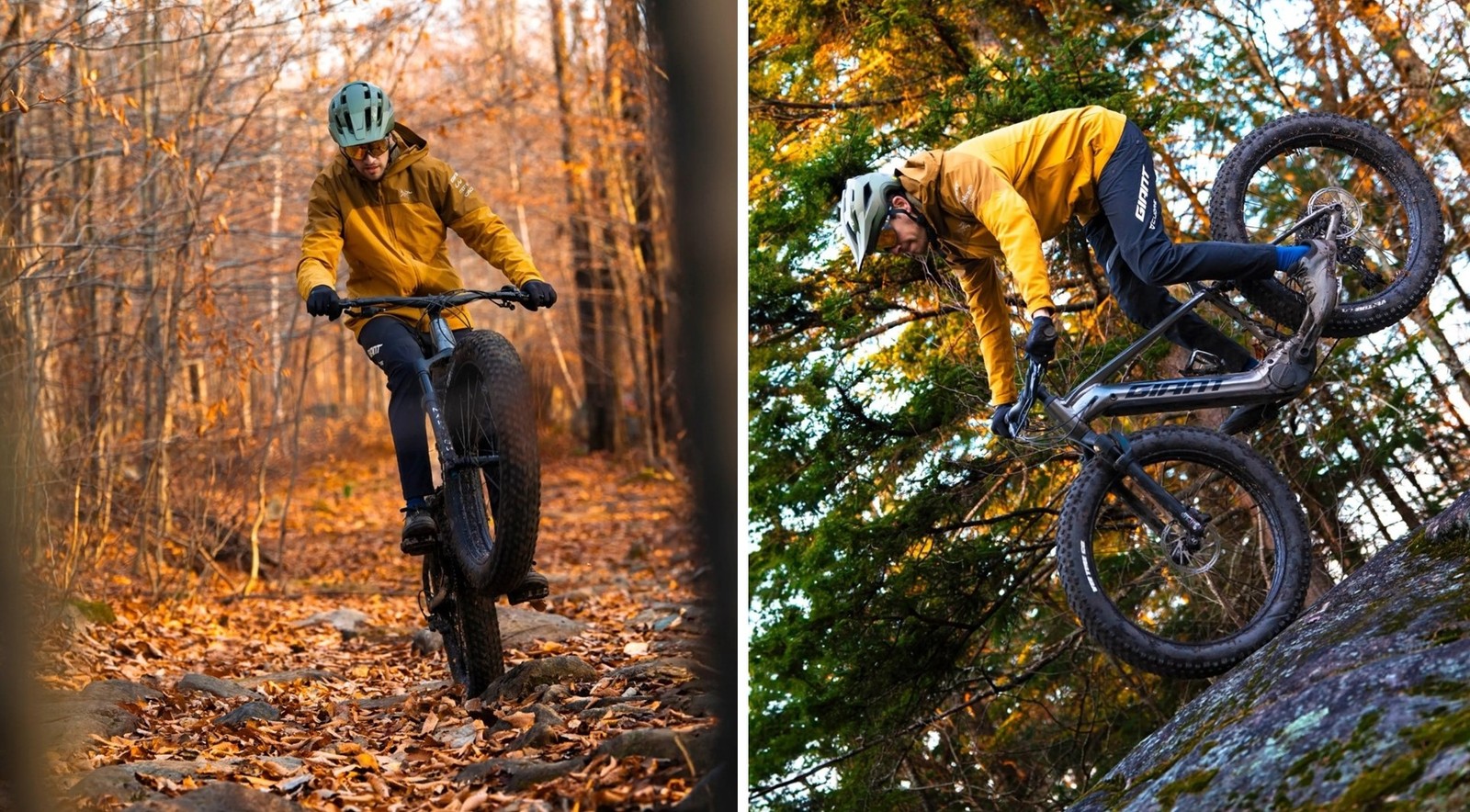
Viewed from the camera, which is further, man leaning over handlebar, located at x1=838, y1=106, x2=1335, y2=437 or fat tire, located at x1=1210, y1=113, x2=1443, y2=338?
fat tire, located at x1=1210, y1=113, x2=1443, y2=338

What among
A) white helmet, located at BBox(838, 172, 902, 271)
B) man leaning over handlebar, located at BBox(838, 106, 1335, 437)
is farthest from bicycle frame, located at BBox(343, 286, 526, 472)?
man leaning over handlebar, located at BBox(838, 106, 1335, 437)

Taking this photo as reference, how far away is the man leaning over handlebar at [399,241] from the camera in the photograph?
3.64 metres

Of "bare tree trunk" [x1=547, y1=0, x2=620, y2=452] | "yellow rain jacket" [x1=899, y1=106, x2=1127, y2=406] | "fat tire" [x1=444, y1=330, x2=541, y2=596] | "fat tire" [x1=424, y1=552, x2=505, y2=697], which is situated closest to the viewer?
"fat tire" [x1=444, y1=330, x2=541, y2=596]

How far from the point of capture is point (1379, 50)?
6027 mm

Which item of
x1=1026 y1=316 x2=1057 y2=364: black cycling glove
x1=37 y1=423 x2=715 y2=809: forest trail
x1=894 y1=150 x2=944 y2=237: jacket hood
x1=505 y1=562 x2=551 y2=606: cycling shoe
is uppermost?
x1=894 y1=150 x2=944 y2=237: jacket hood

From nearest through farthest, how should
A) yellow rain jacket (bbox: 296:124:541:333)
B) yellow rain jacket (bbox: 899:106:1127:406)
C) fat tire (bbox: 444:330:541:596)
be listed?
1. fat tire (bbox: 444:330:541:596)
2. yellow rain jacket (bbox: 899:106:1127:406)
3. yellow rain jacket (bbox: 296:124:541:333)

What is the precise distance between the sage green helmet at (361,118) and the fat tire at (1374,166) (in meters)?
2.38

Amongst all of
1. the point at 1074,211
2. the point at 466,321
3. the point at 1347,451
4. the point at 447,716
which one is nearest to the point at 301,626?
the point at 447,716

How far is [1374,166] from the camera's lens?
392 centimetres

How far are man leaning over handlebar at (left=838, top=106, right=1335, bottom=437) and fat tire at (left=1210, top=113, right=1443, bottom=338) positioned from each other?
0.18 metres

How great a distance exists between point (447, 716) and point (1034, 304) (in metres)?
2.18

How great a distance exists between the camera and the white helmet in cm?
352

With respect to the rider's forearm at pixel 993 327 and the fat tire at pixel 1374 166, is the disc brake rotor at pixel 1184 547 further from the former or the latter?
the fat tire at pixel 1374 166

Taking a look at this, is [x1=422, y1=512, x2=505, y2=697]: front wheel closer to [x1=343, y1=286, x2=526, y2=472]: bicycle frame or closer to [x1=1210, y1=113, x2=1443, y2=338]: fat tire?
[x1=343, y1=286, x2=526, y2=472]: bicycle frame
